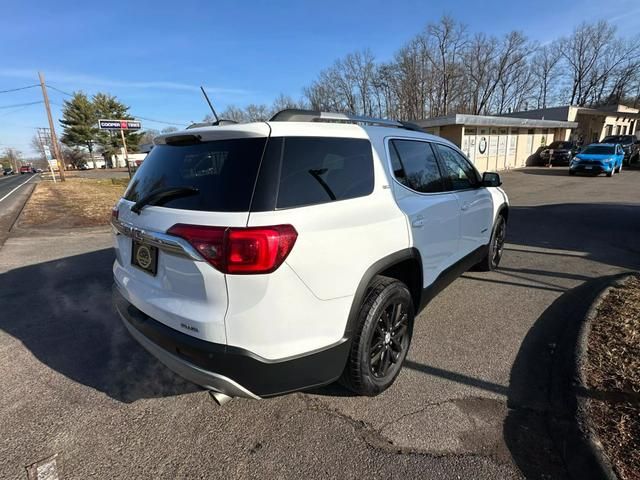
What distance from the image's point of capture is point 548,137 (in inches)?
1107

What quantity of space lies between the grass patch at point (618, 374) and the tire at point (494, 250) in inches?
53.3

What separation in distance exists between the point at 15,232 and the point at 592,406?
11771 millimetres

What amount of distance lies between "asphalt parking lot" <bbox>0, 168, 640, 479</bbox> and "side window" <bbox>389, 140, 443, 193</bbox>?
1.44m

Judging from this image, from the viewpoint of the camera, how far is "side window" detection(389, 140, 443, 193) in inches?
107

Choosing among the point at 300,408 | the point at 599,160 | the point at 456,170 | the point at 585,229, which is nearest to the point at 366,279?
the point at 300,408

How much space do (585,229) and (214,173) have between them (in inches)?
332

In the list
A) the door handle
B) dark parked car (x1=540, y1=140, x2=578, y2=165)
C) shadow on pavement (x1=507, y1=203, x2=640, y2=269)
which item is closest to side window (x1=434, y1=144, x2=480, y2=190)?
the door handle

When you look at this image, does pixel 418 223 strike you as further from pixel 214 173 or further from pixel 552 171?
pixel 552 171

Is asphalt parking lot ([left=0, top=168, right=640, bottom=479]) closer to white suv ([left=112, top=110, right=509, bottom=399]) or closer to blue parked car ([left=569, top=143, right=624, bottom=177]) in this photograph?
white suv ([left=112, top=110, right=509, bottom=399])

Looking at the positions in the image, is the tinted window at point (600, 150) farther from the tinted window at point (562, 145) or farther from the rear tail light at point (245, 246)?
the rear tail light at point (245, 246)

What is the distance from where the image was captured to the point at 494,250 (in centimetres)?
501

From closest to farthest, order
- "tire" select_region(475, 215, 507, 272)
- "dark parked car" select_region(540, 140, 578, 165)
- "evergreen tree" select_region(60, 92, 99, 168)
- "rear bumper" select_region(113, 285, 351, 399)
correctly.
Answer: "rear bumper" select_region(113, 285, 351, 399), "tire" select_region(475, 215, 507, 272), "dark parked car" select_region(540, 140, 578, 165), "evergreen tree" select_region(60, 92, 99, 168)

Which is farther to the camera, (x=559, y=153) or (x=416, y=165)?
(x=559, y=153)

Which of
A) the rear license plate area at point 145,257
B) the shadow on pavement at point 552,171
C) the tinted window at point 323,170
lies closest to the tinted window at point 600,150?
the shadow on pavement at point 552,171
